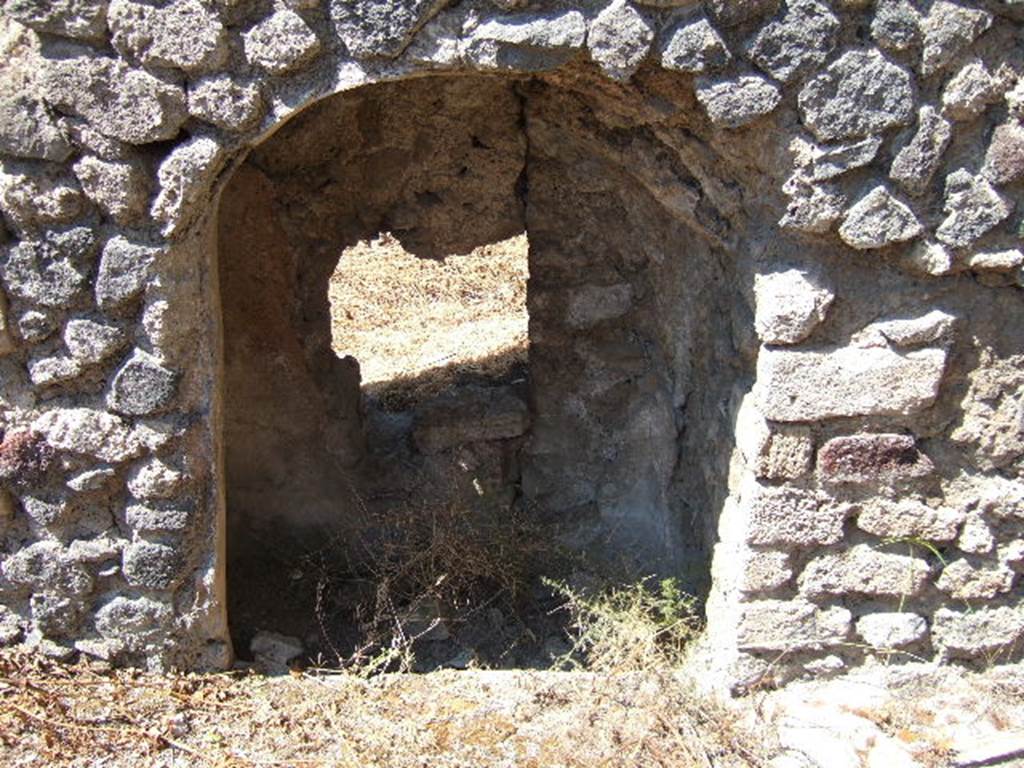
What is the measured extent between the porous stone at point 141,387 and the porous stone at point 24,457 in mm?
219

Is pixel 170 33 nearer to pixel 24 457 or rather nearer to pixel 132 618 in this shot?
pixel 24 457

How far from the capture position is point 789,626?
341 cm

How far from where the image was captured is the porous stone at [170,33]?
2688 millimetres

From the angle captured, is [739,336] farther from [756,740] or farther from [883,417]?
[756,740]

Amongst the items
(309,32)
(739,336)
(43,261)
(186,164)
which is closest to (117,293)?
(43,261)

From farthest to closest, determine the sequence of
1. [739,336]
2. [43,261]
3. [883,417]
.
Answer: [739,336]
[883,417]
[43,261]

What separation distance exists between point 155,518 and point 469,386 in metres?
1.69

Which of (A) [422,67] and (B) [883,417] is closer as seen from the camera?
(A) [422,67]

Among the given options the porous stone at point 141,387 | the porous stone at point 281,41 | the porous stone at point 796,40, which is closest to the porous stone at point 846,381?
the porous stone at point 796,40

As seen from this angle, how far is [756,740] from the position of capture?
3.29 m

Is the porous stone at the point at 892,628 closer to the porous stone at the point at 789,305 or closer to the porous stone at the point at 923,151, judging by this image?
the porous stone at the point at 789,305

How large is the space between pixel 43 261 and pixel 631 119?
1524mm

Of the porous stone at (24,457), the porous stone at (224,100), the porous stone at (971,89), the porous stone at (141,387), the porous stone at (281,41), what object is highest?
the porous stone at (281,41)

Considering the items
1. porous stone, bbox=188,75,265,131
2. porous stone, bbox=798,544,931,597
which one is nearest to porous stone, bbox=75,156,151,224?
porous stone, bbox=188,75,265,131
